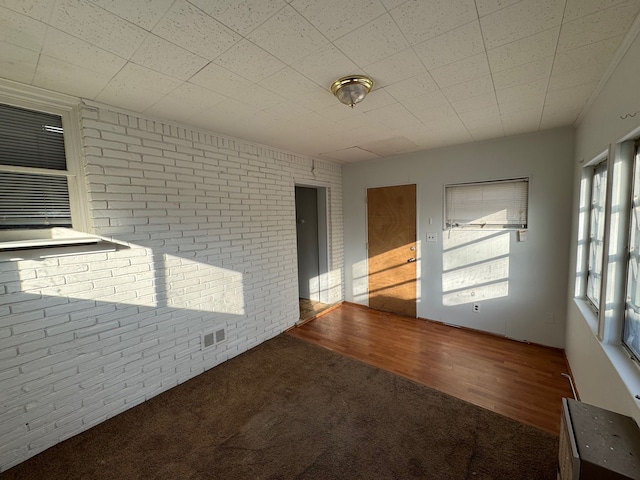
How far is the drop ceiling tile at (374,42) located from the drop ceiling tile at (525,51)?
0.58 meters

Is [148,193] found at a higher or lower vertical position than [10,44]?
lower

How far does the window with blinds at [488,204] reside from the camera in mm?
3135

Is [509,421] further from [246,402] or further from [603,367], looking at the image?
[246,402]

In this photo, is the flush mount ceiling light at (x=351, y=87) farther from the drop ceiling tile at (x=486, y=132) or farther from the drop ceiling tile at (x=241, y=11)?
the drop ceiling tile at (x=486, y=132)

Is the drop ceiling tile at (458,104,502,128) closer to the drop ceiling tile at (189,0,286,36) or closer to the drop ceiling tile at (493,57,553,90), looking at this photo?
the drop ceiling tile at (493,57,553,90)

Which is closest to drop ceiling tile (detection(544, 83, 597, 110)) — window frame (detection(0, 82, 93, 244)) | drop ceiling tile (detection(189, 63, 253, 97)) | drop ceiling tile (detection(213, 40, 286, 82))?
drop ceiling tile (detection(213, 40, 286, 82))

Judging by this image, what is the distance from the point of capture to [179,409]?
220 cm

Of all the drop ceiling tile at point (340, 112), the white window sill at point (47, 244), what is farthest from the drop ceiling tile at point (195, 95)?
the white window sill at point (47, 244)

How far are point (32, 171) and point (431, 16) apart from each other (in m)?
2.66

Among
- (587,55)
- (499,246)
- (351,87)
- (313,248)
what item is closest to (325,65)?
(351,87)

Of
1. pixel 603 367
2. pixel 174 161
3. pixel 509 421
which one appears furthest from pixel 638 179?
pixel 174 161

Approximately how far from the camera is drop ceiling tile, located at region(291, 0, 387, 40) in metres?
1.11

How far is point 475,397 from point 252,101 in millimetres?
3123

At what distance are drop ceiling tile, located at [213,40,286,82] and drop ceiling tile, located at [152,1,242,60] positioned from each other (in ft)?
0.15
